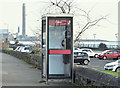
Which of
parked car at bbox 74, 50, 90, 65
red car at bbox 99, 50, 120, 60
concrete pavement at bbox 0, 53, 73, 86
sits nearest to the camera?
concrete pavement at bbox 0, 53, 73, 86

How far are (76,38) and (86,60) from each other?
14100 mm

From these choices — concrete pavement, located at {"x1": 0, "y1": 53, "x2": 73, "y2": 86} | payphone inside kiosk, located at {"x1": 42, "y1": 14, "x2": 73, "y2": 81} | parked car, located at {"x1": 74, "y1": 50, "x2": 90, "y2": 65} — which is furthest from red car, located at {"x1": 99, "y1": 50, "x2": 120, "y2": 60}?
payphone inside kiosk, located at {"x1": 42, "y1": 14, "x2": 73, "y2": 81}

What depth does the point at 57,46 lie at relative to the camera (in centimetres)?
1286

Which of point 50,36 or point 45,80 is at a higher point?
point 50,36

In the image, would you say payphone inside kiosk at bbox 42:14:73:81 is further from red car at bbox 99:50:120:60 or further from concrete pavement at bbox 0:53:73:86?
red car at bbox 99:50:120:60

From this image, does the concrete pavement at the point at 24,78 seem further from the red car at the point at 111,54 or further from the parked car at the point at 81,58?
the red car at the point at 111,54

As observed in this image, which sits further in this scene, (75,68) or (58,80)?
(58,80)

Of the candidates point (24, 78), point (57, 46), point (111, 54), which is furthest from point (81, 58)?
point (57, 46)

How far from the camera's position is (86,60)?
31078mm

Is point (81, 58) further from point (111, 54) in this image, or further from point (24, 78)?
point (24, 78)

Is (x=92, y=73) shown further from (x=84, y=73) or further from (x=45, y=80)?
(x=45, y=80)

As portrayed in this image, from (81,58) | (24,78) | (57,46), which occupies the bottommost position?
(24,78)

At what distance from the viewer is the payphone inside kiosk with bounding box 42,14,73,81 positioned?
40.1 ft

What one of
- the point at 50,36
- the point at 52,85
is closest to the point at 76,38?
the point at 50,36
